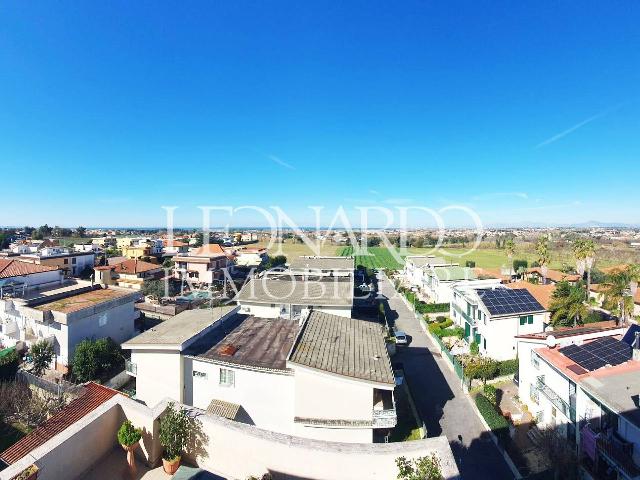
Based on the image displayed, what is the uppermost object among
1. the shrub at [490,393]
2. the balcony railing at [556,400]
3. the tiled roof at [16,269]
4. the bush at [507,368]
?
the tiled roof at [16,269]

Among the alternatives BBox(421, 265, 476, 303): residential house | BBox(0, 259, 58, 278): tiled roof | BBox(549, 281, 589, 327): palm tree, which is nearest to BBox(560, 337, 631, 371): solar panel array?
BBox(549, 281, 589, 327): palm tree

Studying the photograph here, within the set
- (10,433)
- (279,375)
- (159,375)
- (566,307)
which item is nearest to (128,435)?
(279,375)

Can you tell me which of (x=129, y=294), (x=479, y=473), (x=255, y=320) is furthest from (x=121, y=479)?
(x=129, y=294)

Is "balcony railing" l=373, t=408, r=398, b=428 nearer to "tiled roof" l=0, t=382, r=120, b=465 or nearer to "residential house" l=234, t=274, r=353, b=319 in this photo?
"tiled roof" l=0, t=382, r=120, b=465

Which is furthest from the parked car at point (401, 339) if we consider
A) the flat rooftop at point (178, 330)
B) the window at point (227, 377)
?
the window at point (227, 377)

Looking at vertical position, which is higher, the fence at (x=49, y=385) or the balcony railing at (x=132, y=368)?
the balcony railing at (x=132, y=368)

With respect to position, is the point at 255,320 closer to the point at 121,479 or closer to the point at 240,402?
the point at 240,402

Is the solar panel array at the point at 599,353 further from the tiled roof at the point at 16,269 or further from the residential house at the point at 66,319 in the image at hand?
the tiled roof at the point at 16,269

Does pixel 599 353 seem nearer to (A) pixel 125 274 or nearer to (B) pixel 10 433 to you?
(B) pixel 10 433
